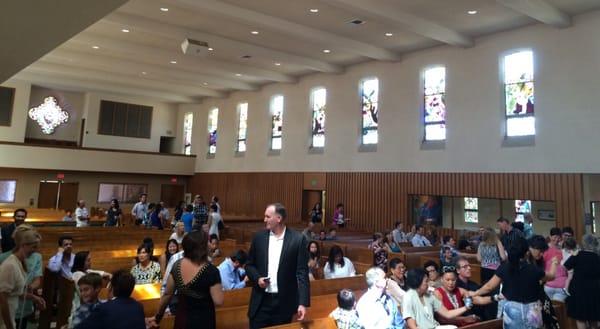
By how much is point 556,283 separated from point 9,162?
64.8 ft

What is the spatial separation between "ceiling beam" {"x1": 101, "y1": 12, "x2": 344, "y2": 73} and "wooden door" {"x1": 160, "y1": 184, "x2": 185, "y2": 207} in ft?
38.0

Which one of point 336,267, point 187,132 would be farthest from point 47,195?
point 336,267

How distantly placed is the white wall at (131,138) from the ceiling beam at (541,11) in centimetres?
1881

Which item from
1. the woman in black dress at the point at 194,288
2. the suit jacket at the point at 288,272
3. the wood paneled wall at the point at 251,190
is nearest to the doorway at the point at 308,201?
the wood paneled wall at the point at 251,190

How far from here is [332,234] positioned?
11297 millimetres

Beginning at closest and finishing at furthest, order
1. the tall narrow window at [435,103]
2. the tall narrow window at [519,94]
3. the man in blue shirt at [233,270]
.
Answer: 1. the man in blue shirt at [233,270]
2. the tall narrow window at [519,94]
3. the tall narrow window at [435,103]

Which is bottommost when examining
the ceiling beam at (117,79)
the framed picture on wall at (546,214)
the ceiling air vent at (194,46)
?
the framed picture on wall at (546,214)

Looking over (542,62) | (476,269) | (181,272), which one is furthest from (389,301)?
(542,62)

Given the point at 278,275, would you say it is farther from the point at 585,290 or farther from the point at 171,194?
the point at 171,194

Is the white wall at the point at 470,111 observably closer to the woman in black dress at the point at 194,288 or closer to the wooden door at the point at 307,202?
the wooden door at the point at 307,202

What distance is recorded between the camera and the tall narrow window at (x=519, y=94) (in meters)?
10.3

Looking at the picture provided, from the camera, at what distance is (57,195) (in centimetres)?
1917

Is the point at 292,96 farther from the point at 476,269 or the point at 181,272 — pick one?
the point at 181,272

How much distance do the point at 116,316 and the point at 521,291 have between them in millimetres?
3319
